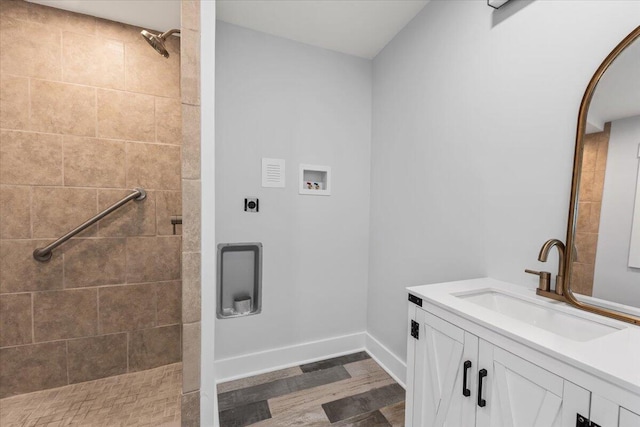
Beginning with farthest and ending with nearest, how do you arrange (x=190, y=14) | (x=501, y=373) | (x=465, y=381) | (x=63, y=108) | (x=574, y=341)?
(x=63, y=108) < (x=190, y=14) < (x=465, y=381) < (x=501, y=373) < (x=574, y=341)

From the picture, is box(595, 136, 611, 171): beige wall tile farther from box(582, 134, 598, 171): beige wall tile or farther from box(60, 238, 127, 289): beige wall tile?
box(60, 238, 127, 289): beige wall tile

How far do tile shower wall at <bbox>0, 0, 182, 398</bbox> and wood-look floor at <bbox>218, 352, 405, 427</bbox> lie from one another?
701mm

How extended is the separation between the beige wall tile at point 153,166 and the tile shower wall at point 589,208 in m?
2.27

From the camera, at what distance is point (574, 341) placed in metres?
0.74

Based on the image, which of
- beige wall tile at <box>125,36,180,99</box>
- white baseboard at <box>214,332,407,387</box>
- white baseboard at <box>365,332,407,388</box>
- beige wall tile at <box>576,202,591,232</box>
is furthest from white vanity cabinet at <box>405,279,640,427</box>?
beige wall tile at <box>125,36,180,99</box>

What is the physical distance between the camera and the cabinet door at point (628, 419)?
0.57 meters

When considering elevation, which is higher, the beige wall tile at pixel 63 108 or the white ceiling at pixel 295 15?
the white ceiling at pixel 295 15

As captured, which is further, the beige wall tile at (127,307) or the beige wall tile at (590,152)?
the beige wall tile at (127,307)

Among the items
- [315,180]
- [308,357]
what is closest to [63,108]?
[315,180]

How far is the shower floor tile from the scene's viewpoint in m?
1.50

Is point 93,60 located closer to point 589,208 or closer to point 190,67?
point 190,67

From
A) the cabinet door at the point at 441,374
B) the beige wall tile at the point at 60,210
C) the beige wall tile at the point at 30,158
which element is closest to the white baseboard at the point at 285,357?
the cabinet door at the point at 441,374

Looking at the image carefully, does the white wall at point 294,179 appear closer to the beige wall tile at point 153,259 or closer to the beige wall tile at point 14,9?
the beige wall tile at point 153,259

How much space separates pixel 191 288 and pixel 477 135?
165 cm
